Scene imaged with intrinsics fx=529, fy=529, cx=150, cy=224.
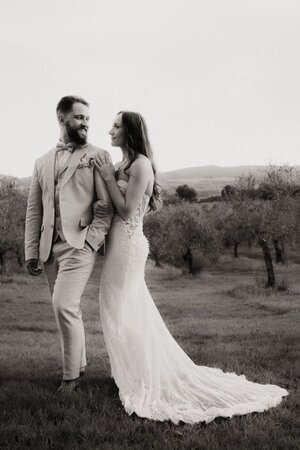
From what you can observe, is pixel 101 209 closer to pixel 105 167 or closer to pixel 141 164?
pixel 105 167

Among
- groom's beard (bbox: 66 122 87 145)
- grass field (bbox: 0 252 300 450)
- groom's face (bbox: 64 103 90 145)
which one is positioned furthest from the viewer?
groom's beard (bbox: 66 122 87 145)

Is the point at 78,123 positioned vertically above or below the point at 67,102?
below

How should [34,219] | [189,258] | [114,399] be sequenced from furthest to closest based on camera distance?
[189,258], [34,219], [114,399]

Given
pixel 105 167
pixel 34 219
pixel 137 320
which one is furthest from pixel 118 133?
pixel 137 320

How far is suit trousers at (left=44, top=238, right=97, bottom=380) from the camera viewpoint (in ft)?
18.0

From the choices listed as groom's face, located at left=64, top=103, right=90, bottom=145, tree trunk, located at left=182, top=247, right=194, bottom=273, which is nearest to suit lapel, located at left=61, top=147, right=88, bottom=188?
groom's face, located at left=64, top=103, right=90, bottom=145

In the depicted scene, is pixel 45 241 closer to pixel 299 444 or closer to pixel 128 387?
pixel 128 387

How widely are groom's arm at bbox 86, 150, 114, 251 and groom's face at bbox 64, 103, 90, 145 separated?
12.8 inches

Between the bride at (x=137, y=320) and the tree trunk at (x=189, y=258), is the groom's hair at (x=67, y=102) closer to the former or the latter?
the bride at (x=137, y=320)

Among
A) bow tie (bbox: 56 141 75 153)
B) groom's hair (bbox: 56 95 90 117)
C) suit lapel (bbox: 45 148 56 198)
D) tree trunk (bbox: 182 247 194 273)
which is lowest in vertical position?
tree trunk (bbox: 182 247 194 273)

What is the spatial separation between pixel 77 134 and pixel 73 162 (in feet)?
1.09

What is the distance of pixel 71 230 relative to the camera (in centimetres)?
557

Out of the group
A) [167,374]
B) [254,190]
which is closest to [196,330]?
[167,374]

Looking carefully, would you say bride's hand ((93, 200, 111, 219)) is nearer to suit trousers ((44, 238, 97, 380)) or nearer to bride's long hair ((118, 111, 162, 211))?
suit trousers ((44, 238, 97, 380))
